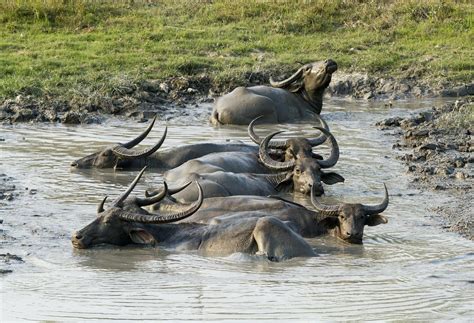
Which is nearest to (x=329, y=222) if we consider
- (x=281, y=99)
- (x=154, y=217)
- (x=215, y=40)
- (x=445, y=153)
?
(x=154, y=217)

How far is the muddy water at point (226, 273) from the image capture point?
673cm

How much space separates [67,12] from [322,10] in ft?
15.0

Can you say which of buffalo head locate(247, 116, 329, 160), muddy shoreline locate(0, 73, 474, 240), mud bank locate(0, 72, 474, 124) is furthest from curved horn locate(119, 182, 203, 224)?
mud bank locate(0, 72, 474, 124)

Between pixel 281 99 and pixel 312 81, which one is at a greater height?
pixel 312 81

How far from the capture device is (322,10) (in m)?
20.2

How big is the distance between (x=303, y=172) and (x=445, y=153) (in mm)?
2534

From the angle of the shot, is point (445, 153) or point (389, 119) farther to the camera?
point (389, 119)

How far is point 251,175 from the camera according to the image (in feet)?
34.2

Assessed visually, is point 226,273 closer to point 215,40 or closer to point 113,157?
point 113,157

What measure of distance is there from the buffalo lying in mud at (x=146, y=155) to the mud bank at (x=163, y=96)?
245cm

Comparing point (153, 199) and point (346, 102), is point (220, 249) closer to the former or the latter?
point (153, 199)

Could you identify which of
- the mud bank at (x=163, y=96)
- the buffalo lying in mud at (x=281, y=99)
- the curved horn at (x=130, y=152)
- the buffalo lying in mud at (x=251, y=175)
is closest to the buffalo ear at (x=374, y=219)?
the buffalo lying in mud at (x=251, y=175)

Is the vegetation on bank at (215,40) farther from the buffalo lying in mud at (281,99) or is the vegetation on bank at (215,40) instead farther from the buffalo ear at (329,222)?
the buffalo ear at (329,222)

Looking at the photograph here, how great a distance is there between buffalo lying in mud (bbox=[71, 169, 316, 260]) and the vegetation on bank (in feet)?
23.0
